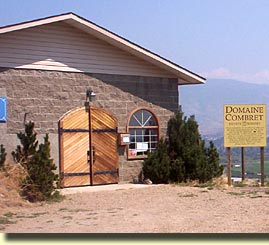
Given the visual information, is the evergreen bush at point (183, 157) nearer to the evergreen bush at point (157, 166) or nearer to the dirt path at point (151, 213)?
the evergreen bush at point (157, 166)

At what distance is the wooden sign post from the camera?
18.9 m

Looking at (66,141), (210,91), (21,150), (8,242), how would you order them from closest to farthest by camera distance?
1. (8,242)
2. (21,150)
3. (66,141)
4. (210,91)

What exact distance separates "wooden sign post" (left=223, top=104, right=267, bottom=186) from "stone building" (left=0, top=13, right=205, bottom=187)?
7.45 ft

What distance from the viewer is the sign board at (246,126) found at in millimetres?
18938

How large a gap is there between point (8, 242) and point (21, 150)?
7.02 metres

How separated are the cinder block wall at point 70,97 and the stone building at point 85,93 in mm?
28

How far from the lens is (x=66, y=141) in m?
17.8

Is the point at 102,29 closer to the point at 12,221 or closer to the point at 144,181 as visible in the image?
the point at 144,181


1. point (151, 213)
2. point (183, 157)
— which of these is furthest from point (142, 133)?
point (151, 213)

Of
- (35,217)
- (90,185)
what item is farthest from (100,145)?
(35,217)

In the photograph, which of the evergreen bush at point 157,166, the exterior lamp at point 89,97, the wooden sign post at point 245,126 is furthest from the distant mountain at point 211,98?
the exterior lamp at point 89,97

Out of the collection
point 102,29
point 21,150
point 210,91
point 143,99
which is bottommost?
point 21,150

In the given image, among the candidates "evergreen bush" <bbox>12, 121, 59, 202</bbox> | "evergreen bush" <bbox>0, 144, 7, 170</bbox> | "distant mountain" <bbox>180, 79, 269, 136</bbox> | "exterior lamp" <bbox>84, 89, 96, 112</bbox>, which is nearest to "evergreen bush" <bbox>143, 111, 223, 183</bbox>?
"exterior lamp" <bbox>84, 89, 96, 112</bbox>

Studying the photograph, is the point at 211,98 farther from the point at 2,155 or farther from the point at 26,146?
the point at 2,155
